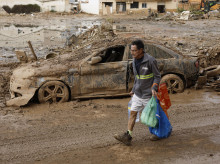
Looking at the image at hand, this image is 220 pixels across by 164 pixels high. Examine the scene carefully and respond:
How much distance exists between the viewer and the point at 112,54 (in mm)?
7430

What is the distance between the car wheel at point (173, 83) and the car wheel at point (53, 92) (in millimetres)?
2628

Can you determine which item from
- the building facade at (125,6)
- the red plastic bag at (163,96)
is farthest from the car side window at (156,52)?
the building facade at (125,6)

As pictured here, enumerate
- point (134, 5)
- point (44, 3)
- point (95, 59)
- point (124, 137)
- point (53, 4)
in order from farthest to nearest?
point (44, 3)
point (53, 4)
point (134, 5)
point (95, 59)
point (124, 137)

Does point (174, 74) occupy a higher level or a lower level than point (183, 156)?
higher

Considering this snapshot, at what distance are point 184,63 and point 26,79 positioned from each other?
4.21 meters

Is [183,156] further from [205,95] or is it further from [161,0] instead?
[161,0]

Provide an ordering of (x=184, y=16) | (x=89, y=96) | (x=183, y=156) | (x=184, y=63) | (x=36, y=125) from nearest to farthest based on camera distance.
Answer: (x=183, y=156) → (x=36, y=125) → (x=89, y=96) → (x=184, y=63) → (x=184, y=16)

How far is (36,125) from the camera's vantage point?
19.0 ft

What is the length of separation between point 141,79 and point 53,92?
2946mm

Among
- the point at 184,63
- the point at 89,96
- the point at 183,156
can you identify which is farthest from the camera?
the point at 184,63

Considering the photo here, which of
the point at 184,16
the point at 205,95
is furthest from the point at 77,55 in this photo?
the point at 184,16

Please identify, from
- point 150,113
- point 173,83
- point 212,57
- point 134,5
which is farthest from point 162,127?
point 134,5

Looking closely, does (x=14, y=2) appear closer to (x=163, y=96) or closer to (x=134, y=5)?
(x=134, y=5)

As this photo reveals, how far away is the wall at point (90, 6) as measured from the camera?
42.0 metres
